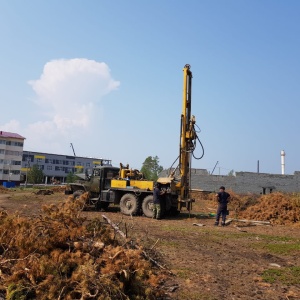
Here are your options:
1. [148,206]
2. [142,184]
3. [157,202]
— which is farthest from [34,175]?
[157,202]

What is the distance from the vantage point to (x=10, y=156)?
236 feet

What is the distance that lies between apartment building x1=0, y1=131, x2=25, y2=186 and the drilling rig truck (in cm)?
6010

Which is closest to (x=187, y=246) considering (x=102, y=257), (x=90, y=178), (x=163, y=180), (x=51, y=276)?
(x=102, y=257)

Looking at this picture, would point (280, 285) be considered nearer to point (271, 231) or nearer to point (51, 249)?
point (51, 249)

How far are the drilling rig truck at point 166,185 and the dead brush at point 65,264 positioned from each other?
8148 millimetres

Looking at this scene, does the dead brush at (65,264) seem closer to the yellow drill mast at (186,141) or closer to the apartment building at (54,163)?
the yellow drill mast at (186,141)

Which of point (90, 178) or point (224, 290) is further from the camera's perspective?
point (90, 178)

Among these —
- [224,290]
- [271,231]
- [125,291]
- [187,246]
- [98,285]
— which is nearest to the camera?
[98,285]

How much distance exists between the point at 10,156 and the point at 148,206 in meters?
64.0

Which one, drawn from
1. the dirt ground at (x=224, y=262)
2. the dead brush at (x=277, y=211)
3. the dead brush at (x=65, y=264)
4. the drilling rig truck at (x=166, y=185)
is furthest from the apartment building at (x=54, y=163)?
the dead brush at (x=65, y=264)

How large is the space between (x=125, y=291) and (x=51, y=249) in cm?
174

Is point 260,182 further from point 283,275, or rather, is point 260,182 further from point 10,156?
point 10,156

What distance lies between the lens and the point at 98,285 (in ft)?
16.3

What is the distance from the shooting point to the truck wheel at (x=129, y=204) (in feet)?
51.3
